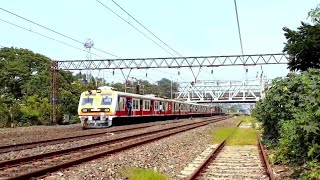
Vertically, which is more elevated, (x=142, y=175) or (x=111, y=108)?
(x=111, y=108)

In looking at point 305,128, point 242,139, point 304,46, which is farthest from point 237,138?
point 305,128

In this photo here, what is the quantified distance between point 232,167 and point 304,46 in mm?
5754

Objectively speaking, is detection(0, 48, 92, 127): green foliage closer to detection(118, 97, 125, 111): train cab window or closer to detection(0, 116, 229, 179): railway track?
detection(118, 97, 125, 111): train cab window

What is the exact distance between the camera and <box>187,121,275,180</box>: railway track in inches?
416

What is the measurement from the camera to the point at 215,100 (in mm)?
111688

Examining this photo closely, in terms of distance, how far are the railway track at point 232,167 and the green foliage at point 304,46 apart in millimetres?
3893

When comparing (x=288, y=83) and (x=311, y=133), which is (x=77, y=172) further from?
(x=288, y=83)

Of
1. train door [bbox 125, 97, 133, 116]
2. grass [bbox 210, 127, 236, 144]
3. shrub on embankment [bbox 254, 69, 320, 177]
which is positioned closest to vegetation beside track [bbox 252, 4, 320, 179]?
shrub on embankment [bbox 254, 69, 320, 177]

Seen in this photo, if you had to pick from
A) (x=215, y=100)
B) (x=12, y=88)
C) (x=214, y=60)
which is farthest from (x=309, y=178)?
(x=215, y=100)

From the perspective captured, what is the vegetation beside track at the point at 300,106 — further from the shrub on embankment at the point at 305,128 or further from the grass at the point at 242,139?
the grass at the point at 242,139

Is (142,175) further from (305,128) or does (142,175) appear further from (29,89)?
(29,89)

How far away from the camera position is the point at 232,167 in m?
12.2

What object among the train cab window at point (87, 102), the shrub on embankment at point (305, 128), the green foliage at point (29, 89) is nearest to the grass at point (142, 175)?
the shrub on embankment at point (305, 128)

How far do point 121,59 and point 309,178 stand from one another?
36093 millimetres
